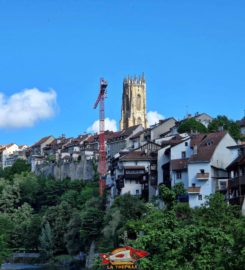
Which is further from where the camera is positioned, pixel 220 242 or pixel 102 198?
pixel 102 198

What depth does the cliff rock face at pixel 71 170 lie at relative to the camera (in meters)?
111

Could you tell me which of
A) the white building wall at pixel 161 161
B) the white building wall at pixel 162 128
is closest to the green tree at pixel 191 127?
the white building wall at pixel 161 161

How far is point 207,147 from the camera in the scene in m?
57.9

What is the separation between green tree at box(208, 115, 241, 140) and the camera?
75.9m

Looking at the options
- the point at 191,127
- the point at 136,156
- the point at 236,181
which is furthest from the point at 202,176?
the point at 191,127

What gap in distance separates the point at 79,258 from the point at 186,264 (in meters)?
48.8

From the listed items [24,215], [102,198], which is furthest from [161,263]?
[24,215]

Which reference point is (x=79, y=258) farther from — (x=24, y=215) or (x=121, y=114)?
(x=121, y=114)

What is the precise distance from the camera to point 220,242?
24328 mm

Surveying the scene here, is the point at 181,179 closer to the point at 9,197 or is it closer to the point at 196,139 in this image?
the point at 196,139

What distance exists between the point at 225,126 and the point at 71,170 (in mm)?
46681

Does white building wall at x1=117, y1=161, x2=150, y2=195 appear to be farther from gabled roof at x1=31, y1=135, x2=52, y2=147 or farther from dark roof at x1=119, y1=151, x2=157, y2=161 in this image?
gabled roof at x1=31, y1=135, x2=52, y2=147

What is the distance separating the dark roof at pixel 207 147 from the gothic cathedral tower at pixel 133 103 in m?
110

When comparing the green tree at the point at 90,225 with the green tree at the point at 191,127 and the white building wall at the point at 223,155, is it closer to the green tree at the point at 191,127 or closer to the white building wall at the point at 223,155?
the white building wall at the point at 223,155
